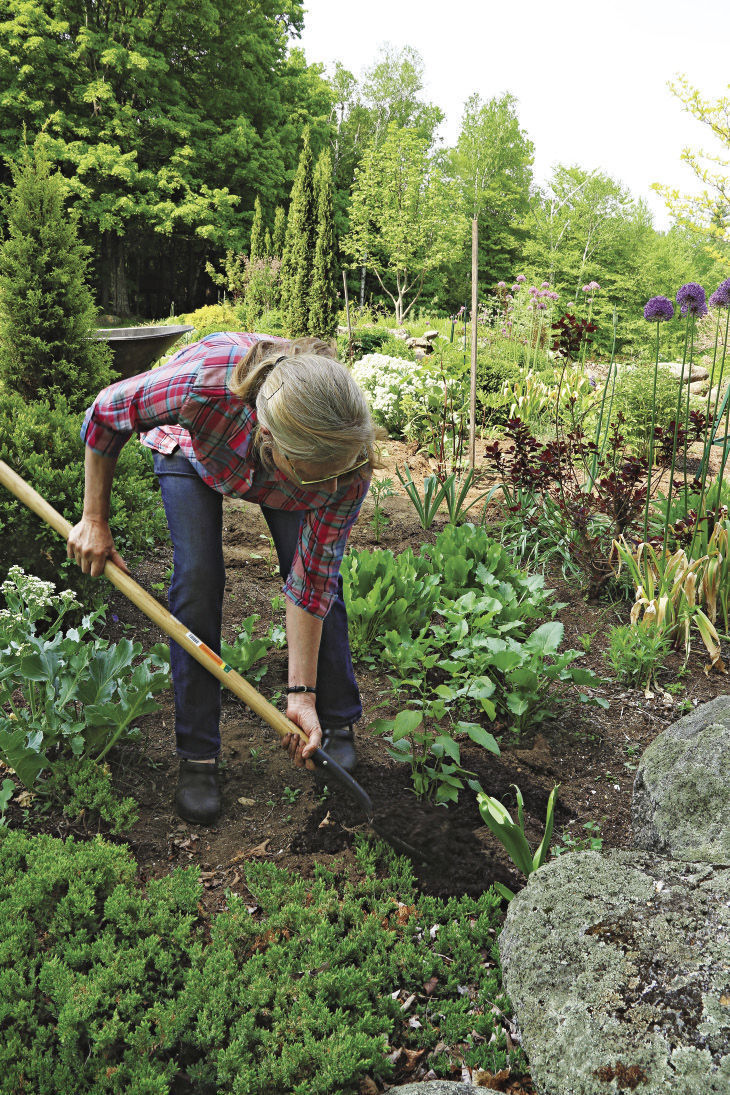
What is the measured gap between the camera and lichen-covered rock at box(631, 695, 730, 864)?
191 cm

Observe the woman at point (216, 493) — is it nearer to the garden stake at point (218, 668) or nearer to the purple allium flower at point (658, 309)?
the garden stake at point (218, 668)

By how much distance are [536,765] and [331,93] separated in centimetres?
2751

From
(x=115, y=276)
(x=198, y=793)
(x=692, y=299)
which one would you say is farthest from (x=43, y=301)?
(x=115, y=276)

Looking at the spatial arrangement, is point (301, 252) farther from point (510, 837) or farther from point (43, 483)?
point (510, 837)

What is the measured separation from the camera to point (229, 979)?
5.61 feet

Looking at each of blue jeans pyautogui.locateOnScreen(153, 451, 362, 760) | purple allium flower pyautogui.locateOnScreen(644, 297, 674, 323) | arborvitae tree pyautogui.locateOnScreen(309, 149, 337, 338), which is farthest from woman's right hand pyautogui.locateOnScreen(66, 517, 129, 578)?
arborvitae tree pyautogui.locateOnScreen(309, 149, 337, 338)

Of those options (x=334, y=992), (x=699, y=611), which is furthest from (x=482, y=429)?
(x=334, y=992)

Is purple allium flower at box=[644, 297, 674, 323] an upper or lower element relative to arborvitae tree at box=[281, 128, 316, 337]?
lower

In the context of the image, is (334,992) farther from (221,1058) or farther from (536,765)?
(536,765)

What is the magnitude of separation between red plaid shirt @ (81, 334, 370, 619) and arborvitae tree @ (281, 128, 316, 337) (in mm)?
11176

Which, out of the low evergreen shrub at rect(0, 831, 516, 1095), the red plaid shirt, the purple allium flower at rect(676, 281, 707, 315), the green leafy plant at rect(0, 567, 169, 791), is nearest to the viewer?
the low evergreen shrub at rect(0, 831, 516, 1095)

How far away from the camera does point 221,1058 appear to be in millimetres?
1504

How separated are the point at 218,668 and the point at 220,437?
673mm

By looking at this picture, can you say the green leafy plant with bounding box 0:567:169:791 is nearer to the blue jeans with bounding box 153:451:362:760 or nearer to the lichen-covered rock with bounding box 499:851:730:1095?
→ the blue jeans with bounding box 153:451:362:760
